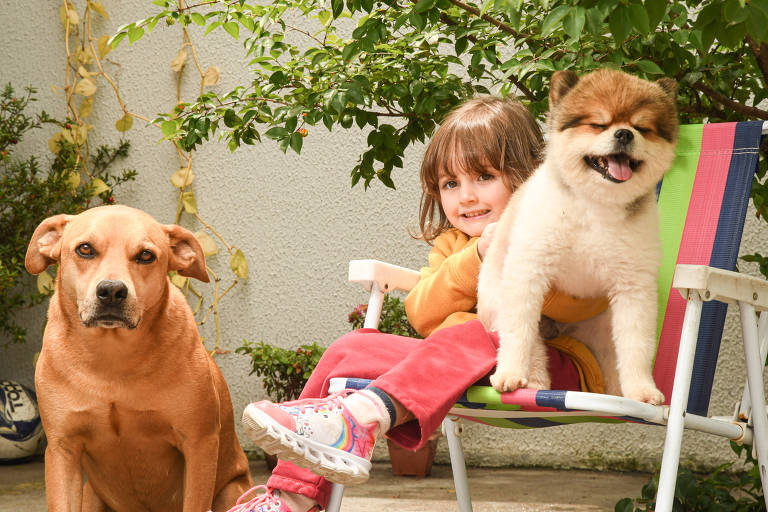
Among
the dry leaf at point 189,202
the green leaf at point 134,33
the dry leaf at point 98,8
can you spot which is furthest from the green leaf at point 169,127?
the dry leaf at point 98,8

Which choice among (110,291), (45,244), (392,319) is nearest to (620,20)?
(110,291)

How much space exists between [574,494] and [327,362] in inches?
A: 69.4

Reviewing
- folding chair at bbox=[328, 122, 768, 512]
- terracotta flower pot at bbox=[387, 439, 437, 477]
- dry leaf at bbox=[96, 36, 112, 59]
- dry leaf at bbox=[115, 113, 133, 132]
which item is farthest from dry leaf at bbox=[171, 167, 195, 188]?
folding chair at bbox=[328, 122, 768, 512]

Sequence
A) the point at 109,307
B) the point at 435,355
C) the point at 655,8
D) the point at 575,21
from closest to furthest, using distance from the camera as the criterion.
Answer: the point at 655,8, the point at 575,21, the point at 435,355, the point at 109,307

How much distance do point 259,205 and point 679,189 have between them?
2.63 meters

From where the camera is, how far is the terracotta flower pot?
3443mm

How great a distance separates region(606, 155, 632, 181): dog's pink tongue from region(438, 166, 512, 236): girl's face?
544 millimetres

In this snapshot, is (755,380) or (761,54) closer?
(755,380)

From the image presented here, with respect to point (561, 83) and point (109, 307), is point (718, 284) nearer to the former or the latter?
point (561, 83)

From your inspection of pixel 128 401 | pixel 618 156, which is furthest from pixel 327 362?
pixel 618 156

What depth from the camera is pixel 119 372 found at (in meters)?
1.85

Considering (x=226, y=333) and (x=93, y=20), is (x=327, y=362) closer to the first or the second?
(x=226, y=333)

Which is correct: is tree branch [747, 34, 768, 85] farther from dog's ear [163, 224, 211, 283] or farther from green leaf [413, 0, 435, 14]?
dog's ear [163, 224, 211, 283]

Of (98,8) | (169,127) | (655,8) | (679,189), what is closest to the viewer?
(655,8)
